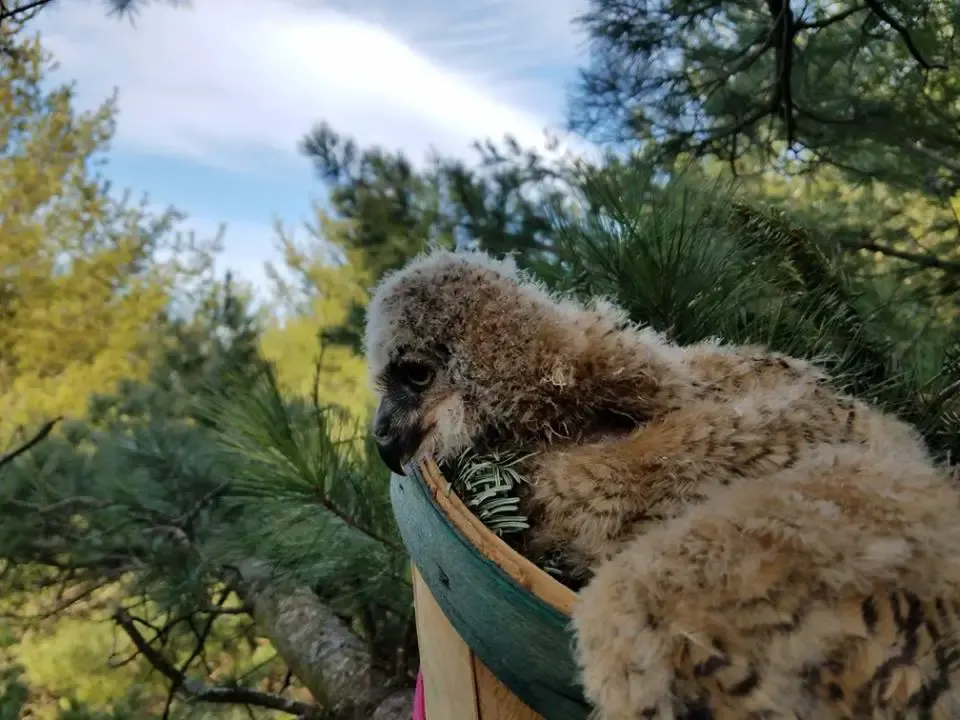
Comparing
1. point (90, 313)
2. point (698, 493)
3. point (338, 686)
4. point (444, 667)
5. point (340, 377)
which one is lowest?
point (338, 686)

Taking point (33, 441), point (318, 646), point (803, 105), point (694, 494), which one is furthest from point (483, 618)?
point (803, 105)

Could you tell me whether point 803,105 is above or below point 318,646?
above

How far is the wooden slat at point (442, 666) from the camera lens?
0.55 m

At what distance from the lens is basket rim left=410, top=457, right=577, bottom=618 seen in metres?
0.42

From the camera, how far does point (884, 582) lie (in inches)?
14.0

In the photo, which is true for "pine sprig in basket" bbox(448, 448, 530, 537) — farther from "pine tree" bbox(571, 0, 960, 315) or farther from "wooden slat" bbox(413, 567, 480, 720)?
"pine tree" bbox(571, 0, 960, 315)

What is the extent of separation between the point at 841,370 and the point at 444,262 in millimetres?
451

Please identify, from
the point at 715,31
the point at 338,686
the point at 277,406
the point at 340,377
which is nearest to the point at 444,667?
the point at 277,406

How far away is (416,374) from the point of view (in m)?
0.67

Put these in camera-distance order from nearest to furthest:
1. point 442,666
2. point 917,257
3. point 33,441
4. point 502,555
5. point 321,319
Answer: point 502,555
point 442,666
point 33,441
point 917,257
point 321,319

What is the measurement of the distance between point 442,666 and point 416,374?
0.24 metres

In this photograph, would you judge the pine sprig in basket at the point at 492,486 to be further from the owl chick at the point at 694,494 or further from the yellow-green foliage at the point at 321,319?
the yellow-green foliage at the point at 321,319

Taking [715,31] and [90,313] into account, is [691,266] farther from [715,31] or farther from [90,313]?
[90,313]

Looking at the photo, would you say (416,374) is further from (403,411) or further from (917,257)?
(917,257)
